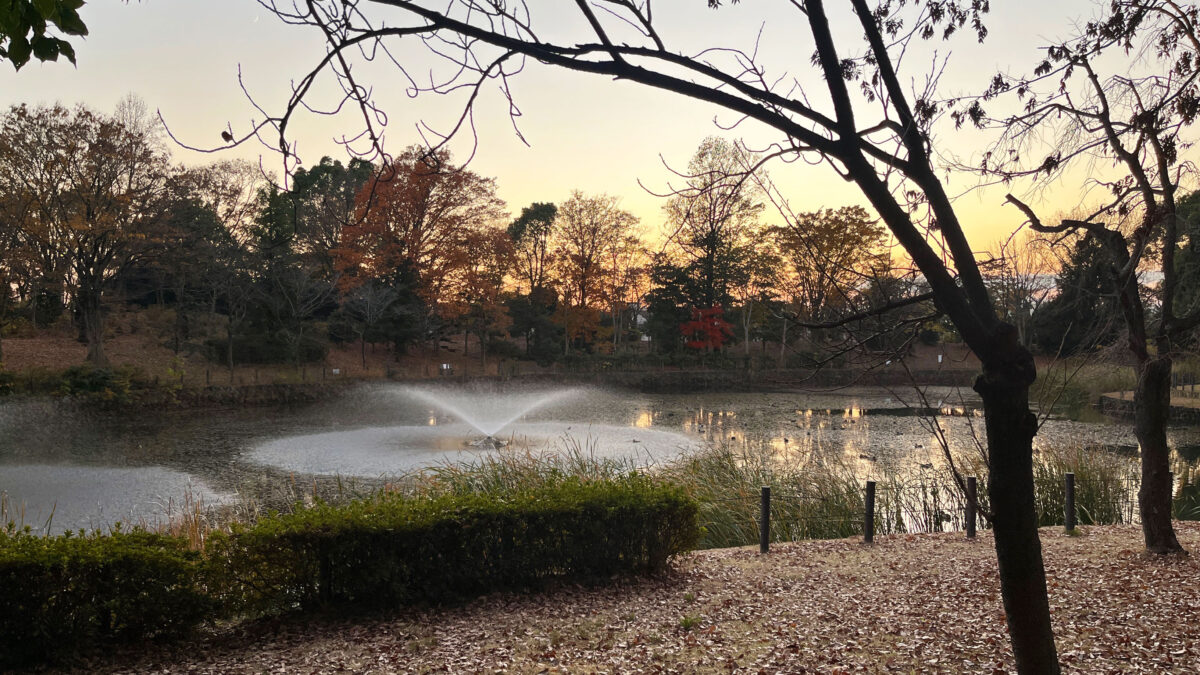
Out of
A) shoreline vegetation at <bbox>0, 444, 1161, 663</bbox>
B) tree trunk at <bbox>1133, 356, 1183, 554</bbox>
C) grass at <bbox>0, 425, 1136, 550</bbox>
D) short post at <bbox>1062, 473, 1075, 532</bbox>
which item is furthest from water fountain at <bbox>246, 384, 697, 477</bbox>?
tree trunk at <bbox>1133, 356, 1183, 554</bbox>

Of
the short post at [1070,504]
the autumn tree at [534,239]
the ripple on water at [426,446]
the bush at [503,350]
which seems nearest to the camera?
the short post at [1070,504]

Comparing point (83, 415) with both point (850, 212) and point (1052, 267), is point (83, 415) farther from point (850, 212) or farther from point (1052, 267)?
point (850, 212)

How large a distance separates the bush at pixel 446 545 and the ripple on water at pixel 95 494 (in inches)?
187

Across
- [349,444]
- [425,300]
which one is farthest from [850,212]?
[349,444]

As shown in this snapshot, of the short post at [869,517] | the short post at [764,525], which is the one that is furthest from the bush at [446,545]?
the short post at [869,517]

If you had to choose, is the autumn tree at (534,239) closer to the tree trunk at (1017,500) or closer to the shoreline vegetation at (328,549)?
the shoreline vegetation at (328,549)

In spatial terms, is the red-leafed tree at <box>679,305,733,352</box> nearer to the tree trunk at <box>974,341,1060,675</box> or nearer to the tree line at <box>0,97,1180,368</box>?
the tree line at <box>0,97,1180,368</box>

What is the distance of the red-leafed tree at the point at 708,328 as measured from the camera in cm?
3872

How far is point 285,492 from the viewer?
12070 millimetres

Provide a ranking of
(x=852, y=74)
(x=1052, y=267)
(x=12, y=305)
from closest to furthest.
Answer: (x=852, y=74) < (x=1052, y=267) < (x=12, y=305)

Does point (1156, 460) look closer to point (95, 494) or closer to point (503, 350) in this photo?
point (95, 494)

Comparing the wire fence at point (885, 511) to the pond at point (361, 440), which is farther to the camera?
the pond at point (361, 440)

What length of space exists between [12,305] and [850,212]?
111ft

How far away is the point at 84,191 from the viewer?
24.3 m
